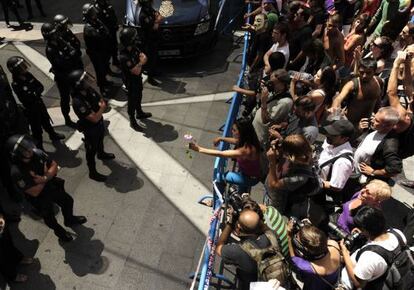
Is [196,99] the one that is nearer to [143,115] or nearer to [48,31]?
[143,115]

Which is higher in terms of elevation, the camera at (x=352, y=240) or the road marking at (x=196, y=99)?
the camera at (x=352, y=240)

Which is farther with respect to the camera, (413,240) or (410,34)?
(410,34)

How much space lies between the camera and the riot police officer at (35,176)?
3861 mm

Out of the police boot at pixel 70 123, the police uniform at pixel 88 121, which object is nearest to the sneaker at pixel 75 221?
the police uniform at pixel 88 121

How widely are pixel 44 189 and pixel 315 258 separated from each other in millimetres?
3154

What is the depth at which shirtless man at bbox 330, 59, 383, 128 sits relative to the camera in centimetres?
460

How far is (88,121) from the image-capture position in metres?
5.05

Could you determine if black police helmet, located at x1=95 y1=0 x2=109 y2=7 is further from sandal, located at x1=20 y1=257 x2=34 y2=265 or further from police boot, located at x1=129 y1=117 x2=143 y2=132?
sandal, located at x1=20 y1=257 x2=34 y2=265

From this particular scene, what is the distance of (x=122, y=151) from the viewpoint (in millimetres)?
6215

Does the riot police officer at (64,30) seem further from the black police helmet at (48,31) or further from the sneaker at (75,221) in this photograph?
the sneaker at (75,221)

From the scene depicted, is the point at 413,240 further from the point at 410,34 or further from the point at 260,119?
the point at 410,34

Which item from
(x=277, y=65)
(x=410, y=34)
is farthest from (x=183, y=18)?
(x=410, y=34)

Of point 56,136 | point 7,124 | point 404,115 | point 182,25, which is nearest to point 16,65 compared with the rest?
point 7,124

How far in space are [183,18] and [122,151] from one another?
3730 millimetres
